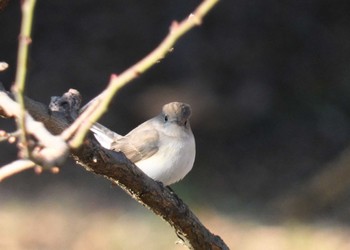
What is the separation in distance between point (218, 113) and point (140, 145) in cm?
253

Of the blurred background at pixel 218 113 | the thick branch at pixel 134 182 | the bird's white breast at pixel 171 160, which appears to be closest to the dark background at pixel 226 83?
the blurred background at pixel 218 113

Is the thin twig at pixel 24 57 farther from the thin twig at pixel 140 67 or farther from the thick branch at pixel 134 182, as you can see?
the thick branch at pixel 134 182

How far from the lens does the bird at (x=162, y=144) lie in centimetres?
365

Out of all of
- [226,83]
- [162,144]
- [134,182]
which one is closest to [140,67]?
[134,182]

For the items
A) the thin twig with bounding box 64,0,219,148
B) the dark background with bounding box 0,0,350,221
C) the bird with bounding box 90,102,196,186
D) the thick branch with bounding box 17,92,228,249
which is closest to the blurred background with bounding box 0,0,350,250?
the dark background with bounding box 0,0,350,221

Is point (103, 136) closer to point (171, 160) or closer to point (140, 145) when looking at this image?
point (140, 145)

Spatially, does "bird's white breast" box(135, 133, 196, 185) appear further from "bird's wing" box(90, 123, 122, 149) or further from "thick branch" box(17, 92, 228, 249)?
"thick branch" box(17, 92, 228, 249)

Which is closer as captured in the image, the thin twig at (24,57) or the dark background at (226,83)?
the thin twig at (24,57)

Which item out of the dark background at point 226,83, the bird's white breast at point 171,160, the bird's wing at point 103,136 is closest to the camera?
the bird's white breast at point 171,160

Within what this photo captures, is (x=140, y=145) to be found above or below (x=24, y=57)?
above

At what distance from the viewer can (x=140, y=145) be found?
12.6 feet

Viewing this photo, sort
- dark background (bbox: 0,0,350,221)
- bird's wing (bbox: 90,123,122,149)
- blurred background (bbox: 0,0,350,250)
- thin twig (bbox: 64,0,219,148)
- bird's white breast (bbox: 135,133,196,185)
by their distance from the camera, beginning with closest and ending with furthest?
thin twig (bbox: 64,0,219,148) < bird's white breast (bbox: 135,133,196,185) < bird's wing (bbox: 90,123,122,149) < blurred background (bbox: 0,0,350,250) < dark background (bbox: 0,0,350,221)

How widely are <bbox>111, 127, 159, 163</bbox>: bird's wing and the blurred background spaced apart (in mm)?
1642

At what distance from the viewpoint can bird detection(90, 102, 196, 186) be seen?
12.0 ft
